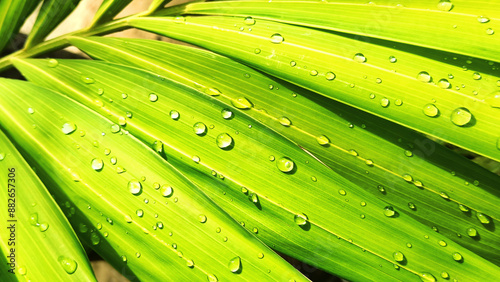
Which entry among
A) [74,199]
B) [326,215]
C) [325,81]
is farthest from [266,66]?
[74,199]

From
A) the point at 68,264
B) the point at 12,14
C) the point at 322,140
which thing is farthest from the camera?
the point at 12,14

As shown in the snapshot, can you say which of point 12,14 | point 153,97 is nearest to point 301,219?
point 153,97

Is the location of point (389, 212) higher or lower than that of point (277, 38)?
lower

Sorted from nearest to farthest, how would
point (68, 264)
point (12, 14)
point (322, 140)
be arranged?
point (68, 264) < point (322, 140) < point (12, 14)

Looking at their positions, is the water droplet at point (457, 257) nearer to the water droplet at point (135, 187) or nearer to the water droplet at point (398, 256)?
the water droplet at point (398, 256)

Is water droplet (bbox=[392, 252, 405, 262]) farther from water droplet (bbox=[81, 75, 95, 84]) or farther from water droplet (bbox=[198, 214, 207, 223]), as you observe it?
water droplet (bbox=[81, 75, 95, 84])

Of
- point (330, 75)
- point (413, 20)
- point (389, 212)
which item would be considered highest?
point (413, 20)

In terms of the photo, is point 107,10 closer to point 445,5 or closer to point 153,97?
point 153,97
